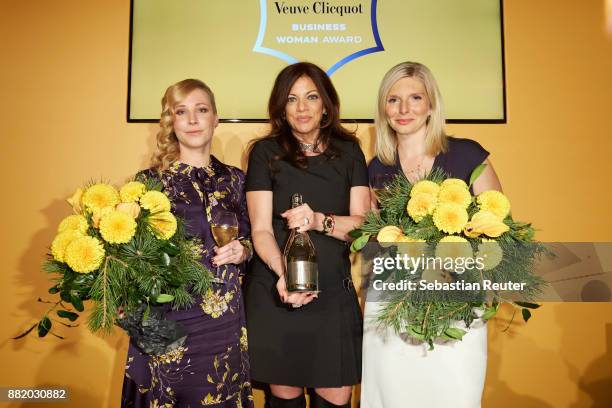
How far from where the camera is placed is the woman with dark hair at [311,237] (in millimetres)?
2225

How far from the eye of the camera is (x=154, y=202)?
6.18 feet

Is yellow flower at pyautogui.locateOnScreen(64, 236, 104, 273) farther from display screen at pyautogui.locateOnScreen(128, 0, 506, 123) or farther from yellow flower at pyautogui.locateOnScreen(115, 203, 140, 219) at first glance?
display screen at pyautogui.locateOnScreen(128, 0, 506, 123)

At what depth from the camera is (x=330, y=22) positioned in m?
3.16

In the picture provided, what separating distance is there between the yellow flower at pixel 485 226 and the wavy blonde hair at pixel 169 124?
1.21 meters

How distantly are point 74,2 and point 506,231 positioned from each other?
8.83ft

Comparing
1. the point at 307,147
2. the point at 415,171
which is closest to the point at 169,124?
the point at 307,147

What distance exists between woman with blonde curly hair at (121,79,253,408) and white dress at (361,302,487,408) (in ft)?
1.74

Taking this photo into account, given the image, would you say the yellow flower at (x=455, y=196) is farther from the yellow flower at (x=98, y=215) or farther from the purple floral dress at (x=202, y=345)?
the yellow flower at (x=98, y=215)

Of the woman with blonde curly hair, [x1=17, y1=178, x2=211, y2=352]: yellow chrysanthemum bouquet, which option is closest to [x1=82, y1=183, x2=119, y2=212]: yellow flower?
[x1=17, y1=178, x2=211, y2=352]: yellow chrysanthemum bouquet

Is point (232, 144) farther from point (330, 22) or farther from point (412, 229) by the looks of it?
point (412, 229)

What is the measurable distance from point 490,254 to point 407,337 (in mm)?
Answer: 482

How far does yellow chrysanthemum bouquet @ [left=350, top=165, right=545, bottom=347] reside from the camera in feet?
5.51

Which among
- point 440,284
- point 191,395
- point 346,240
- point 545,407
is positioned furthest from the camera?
point 545,407

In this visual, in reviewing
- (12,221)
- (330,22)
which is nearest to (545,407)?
(330,22)
